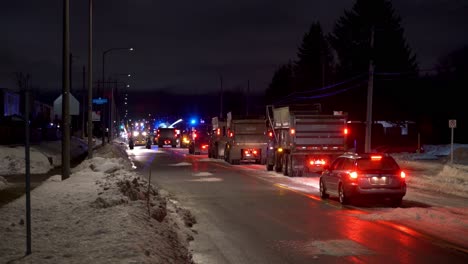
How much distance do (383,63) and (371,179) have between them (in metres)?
44.8

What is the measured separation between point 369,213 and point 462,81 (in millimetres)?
60884

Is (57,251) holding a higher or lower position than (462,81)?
lower

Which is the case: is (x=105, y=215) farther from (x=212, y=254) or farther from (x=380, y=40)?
(x=380, y=40)

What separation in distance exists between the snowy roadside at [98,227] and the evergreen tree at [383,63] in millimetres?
44072

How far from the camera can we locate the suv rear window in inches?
673

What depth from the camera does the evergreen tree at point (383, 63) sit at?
59.0 m

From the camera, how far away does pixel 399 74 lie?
58.6 m

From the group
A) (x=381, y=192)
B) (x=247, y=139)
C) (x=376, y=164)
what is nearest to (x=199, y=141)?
(x=247, y=139)

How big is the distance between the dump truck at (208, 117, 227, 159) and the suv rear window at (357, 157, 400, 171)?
90.1ft

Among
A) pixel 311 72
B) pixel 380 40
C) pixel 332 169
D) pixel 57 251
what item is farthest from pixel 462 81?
pixel 57 251

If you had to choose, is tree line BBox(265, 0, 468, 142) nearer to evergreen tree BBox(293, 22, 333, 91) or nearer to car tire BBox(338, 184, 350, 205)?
evergreen tree BBox(293, 22, 333, 91)

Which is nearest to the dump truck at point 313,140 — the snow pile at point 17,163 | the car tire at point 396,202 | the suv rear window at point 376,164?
the suv rear window at point 376,164

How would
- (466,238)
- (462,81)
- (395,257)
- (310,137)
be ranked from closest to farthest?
(395,257)
(466,238)
(310,137)
(462,81)

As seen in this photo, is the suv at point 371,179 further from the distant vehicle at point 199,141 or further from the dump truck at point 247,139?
the distant vehicle at point 199,141
